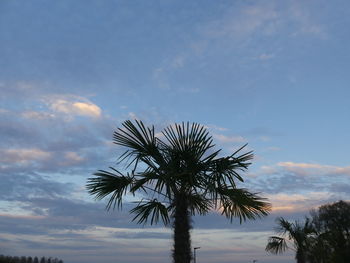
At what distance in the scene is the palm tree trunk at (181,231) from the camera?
10.2 m

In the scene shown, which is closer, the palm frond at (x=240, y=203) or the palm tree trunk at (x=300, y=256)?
the palm frond at (x=240, y=203)

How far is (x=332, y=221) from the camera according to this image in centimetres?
5088

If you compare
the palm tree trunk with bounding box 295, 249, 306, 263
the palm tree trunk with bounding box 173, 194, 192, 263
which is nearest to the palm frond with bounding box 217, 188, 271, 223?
the palm tree trunk with bounding box 173, 194, 192, 263

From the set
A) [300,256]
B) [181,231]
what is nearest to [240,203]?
[181,231]

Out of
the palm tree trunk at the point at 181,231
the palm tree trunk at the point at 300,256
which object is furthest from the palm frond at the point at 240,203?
the palm tree trunk at the point at 300,256

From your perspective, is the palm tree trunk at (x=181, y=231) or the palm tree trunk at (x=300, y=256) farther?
the palm tree trunk at (x=300, y=256)

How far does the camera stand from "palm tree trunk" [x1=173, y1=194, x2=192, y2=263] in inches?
401

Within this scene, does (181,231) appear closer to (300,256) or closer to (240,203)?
(240,203)

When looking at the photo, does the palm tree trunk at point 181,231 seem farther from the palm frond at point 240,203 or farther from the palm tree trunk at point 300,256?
the palm tree trunk at point 300,256

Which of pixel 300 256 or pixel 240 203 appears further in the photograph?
pixel 300 256

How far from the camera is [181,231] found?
10.4m

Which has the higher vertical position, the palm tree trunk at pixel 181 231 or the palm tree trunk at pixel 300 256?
the palm tree trunk at pixel 181 231

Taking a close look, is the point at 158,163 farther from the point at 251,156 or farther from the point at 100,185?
the point at 251,156

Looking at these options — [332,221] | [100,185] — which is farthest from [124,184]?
[332,221]
